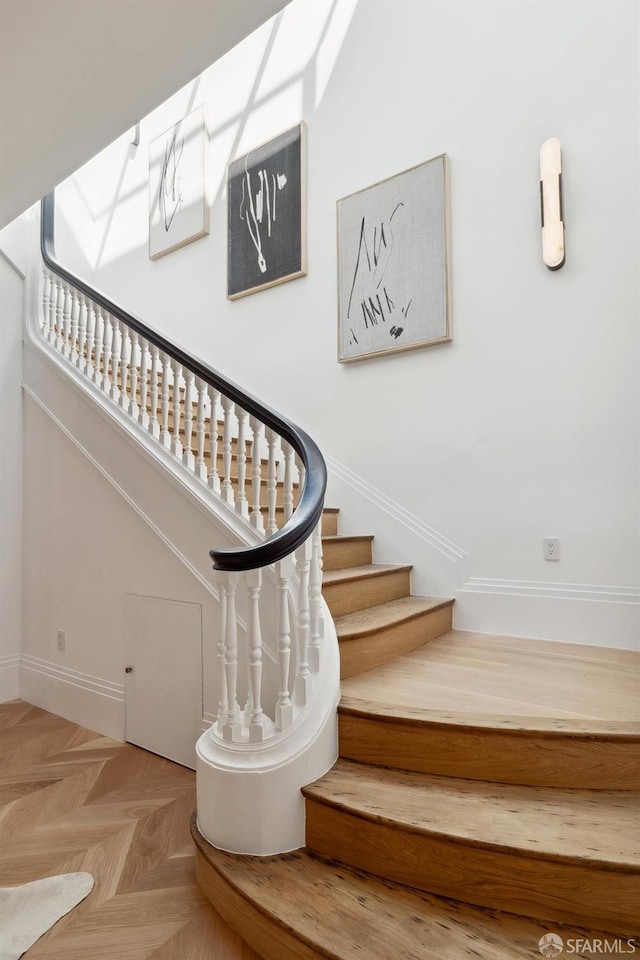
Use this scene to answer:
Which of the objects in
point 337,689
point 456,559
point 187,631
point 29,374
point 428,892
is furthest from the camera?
point 29,374

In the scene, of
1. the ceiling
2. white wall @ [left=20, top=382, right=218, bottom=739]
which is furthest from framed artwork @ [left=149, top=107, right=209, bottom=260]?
the ceiling

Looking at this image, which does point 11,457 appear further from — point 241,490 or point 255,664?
point 255,664

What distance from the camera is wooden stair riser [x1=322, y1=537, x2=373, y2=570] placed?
295 centimetres

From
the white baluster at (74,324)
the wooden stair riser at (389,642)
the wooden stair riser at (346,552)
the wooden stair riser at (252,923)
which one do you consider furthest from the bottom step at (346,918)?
the white baluster at (74,324)

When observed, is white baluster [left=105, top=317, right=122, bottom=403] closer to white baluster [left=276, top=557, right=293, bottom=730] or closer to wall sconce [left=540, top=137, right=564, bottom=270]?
Answer: white baluster [left=276, top=557, right=293, bottom=730]

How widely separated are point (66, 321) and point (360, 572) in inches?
102

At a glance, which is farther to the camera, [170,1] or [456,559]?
[456,559]

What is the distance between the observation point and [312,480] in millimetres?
1945

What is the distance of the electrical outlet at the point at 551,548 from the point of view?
2764mm

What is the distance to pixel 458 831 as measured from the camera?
145 cm

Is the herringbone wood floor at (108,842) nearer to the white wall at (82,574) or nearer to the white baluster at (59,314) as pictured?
the white wall at (82,574)

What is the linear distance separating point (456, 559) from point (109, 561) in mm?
1982

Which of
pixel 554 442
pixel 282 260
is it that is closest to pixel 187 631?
pixel 554 442

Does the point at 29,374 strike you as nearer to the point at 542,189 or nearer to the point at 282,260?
the point at 282,260
